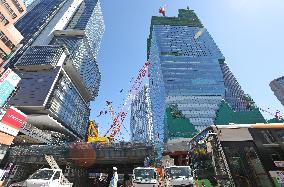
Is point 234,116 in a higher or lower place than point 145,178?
higher

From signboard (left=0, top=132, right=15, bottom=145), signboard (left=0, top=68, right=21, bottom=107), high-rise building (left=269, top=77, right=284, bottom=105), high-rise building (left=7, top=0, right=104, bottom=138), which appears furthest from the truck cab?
high-rise building (left=269, top=77, right=284, bottom=105)

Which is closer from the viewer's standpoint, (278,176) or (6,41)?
(278,176)

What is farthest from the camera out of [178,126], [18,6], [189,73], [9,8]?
[189,73]

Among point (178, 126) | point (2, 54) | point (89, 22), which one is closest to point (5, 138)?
point (2, 54)

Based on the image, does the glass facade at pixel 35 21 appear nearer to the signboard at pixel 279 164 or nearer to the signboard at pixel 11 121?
the signboard at pixel 11 121

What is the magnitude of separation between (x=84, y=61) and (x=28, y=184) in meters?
139

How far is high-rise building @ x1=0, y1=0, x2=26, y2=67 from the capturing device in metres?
54.5

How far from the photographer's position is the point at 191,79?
144m

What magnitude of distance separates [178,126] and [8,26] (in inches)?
3541

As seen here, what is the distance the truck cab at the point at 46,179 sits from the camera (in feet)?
61.1

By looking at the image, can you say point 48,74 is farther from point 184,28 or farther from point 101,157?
point 184,28

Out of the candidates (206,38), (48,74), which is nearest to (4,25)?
(48,74)

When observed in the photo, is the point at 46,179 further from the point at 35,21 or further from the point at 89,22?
the point at 89,22

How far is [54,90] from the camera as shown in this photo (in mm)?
102250
